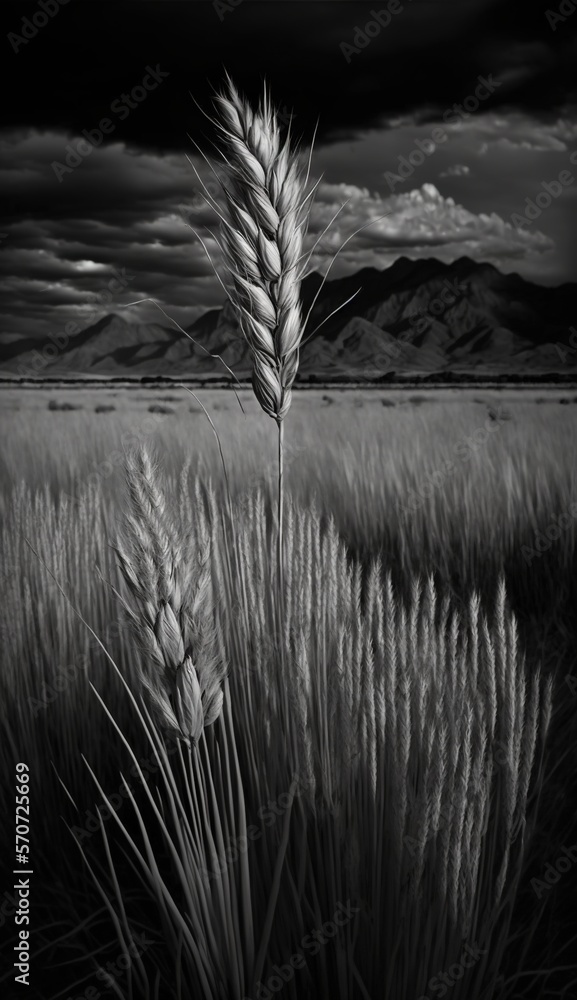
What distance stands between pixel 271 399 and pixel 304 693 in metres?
0.44

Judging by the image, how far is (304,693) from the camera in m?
1.04

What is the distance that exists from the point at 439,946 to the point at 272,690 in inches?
16.9

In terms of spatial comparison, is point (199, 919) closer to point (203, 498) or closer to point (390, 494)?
point (203, 498)

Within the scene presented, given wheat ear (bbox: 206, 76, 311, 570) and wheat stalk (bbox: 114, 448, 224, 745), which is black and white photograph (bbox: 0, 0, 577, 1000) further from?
wheat stalk (bbox: 114, 448, 224, 745)

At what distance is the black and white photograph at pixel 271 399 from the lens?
1143 mm

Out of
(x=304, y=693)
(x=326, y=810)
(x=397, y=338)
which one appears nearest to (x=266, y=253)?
(x=397, y=338)

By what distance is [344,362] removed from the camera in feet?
4.33

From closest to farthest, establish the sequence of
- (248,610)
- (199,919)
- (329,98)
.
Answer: (199,919)
(248,610)
(329,98)

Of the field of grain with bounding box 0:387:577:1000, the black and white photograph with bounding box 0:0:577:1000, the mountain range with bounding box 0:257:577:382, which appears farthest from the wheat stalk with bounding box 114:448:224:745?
the mountain range with bounding box 0:257:577:382

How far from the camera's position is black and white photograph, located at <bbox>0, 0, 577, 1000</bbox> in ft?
3.75

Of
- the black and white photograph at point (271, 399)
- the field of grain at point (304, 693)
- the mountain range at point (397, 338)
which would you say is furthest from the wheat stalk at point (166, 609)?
the mountain range at point (397, 338)

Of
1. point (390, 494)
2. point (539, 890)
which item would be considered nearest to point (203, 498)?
point (390, 494)

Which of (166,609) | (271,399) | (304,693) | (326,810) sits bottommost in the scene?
(326,810)

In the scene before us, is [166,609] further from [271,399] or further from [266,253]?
[266,253]
